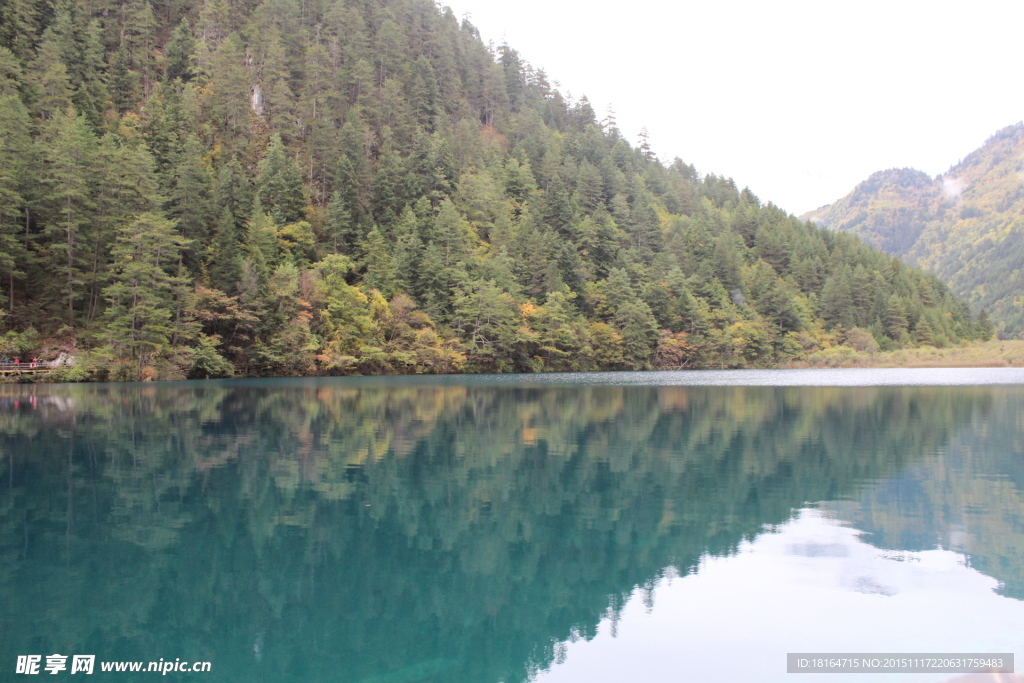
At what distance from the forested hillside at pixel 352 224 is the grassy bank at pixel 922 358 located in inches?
125

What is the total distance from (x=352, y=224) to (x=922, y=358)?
76.5 metres

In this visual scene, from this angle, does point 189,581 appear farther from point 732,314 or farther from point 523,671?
point 732,314

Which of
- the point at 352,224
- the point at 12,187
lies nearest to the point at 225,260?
the point at 12,187

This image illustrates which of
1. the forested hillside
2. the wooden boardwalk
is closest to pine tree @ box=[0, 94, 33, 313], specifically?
the forested hillside


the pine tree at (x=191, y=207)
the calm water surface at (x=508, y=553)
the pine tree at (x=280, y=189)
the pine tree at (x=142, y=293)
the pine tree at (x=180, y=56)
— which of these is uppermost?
the pine tree at (x=180, y=56)

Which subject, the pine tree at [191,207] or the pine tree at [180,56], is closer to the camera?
the pine tree at [191,207]

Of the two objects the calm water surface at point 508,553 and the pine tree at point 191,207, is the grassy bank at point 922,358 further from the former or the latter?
the calm water surface at point 508,553

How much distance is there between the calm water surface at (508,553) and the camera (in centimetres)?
660

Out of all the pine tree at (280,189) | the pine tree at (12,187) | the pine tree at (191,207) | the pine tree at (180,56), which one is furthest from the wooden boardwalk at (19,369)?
the pine tree at (180,56)

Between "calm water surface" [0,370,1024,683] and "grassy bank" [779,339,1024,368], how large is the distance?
7676cm

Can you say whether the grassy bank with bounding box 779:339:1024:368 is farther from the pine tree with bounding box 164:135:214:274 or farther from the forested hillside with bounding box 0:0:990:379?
the pine tree with bounding box 164:135:214:274

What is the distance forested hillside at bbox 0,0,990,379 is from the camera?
5372cm

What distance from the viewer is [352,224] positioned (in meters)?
78.2

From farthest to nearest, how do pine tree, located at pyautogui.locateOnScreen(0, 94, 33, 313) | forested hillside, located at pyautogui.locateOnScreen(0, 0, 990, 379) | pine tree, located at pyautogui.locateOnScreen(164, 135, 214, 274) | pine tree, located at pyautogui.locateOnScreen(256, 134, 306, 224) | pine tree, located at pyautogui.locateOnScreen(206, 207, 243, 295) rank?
pine tree, located at pyautogui.locateOnScreen(256, 134, 306, 224)
pine tree, located at pyautogui.locateOnScreen(164, 135, 214, 274)
pine tree, located at pyautogui.locateOnScreen(206, 207, 243, 295)
forested hillside, located at pyautogui.locateOnScreen(0, 0, 990, 379)
pine tree, located at pyautogui.locateOnScreen(0, 94, 33, 313)
